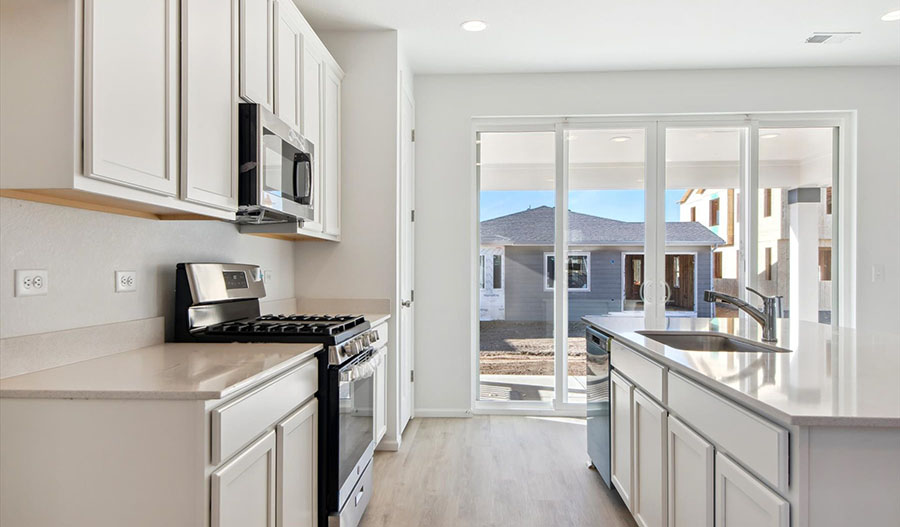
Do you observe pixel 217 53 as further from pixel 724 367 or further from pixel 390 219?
pixel 724 367

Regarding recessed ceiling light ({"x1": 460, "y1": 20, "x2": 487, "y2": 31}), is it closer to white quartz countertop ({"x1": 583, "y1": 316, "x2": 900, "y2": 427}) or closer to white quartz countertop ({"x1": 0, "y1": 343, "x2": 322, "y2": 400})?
white quartz countertop ({"x1": 583, "y1": 316, "x2": 900, "y2": 427})

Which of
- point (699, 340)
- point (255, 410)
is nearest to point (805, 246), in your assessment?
point (699, 340)

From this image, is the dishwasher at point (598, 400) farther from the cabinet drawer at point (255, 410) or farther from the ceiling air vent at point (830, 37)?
the ceiling air vent at point (830, 37)

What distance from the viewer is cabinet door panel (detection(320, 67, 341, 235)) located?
9.97 ft

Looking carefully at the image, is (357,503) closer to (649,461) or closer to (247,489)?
(247,489)

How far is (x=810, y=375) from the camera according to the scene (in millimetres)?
1438

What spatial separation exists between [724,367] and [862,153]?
140 inches

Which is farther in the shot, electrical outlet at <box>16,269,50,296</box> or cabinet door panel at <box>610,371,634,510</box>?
cabinet door panel at <box>610,371,634,510</box>

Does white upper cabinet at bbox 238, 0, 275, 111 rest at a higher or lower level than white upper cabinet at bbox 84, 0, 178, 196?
higher

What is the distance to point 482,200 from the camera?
4.25 metres

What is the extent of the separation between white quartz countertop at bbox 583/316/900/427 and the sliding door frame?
6.19 feet

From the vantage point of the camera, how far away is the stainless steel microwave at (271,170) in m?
2.04

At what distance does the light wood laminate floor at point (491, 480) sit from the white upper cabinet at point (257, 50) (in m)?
1.96

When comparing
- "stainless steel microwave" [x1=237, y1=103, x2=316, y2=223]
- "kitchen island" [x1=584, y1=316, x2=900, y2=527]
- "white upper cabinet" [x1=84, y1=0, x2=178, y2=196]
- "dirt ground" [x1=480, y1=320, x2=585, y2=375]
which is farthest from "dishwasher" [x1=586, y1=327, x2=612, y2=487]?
"white upper cabinet" [x1=84, y1=0, x2=178, y2=196]
